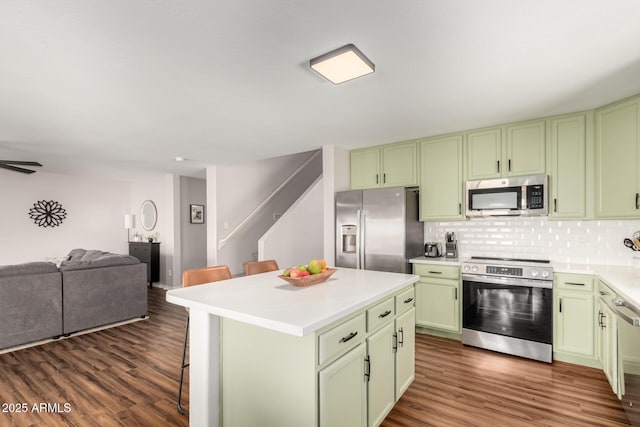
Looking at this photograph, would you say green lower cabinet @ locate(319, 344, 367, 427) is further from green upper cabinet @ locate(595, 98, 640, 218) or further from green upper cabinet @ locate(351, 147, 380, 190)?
green upper cabinet @ locate(351, 147, 380, 190)

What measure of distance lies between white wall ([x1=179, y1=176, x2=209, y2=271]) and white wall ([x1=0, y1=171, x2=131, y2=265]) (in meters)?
2.07

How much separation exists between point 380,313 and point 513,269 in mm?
1786

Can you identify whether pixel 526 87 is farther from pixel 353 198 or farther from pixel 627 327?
pixel 353 198

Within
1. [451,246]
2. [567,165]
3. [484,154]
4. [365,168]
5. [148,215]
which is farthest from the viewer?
[148,215]

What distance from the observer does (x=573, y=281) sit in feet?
8.99

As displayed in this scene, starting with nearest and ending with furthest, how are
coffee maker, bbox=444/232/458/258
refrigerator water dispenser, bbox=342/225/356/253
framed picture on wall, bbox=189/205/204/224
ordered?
coffee maker, bbox=444/232/458/258, refrigerator water dispenser, bbox=342/225/356/253, framed picture on wall, bbox=189/205/204/224

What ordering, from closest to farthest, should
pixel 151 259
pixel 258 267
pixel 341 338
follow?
pixel 341 338 < pixel 258 267 < pixel 151 259

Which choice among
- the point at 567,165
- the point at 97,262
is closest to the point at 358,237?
the point at 567,165

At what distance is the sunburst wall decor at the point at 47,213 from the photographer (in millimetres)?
6109

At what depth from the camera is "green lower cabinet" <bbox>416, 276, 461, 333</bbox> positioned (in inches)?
130

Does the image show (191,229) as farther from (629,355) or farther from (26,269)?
(629,355)

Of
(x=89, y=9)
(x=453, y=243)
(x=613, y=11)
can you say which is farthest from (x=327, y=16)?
(x=453, y=243)

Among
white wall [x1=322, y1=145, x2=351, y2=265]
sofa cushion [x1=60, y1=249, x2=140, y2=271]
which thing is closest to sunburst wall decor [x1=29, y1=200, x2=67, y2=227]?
sofa cushion [x1=60, y1=249, x2=140, y2=271]

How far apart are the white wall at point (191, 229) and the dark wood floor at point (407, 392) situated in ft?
10.0
